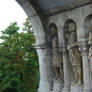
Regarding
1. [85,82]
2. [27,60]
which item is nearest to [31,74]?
[27,60]

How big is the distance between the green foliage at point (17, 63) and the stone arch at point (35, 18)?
26.1ft

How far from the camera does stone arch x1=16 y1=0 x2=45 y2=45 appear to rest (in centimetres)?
616

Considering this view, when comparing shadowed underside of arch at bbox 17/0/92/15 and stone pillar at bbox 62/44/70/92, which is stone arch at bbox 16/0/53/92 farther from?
Result: stone pillar at bbox 62/44/70/92

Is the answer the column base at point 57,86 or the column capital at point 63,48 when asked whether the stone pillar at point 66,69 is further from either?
the column base at point 57,86

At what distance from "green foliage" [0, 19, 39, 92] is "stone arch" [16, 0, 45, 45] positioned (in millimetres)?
7968

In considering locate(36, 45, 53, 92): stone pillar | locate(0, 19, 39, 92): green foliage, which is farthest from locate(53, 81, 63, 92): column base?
locate(0, 19, 39, 92): green foliage

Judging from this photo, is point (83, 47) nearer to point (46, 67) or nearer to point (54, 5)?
point (54, 5)

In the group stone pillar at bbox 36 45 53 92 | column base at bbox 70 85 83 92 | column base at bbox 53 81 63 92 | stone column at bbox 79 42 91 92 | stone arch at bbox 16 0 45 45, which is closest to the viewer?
stone column at bbox 79 42 91 92

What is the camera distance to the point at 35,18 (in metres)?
6.31

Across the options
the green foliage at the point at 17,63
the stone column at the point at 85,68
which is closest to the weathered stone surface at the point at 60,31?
the stone column at the point at 85,68

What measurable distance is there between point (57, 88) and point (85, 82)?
126 centimetres

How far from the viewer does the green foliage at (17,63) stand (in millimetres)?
14531

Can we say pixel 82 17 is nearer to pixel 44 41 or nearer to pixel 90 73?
pixel 90 73

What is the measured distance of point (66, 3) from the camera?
5.23 m
